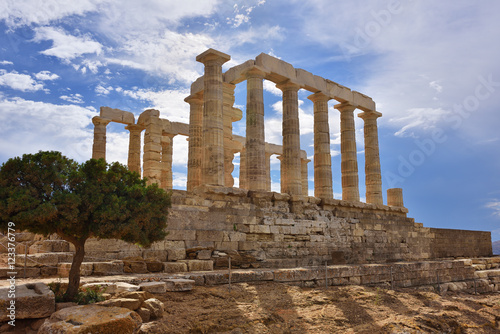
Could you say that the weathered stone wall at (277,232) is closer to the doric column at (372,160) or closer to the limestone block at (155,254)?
the limestone block at (155,254)

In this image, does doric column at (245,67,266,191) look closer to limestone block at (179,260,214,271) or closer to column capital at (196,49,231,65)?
column capital at (196,49,231,65)

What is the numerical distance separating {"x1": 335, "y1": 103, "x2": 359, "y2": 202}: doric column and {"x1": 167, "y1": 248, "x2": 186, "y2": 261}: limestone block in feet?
43.3

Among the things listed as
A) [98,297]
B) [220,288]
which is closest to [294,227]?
[220,288]

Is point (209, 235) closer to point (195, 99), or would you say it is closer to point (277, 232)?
point (277, 232)

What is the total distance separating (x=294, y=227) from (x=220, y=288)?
902cm

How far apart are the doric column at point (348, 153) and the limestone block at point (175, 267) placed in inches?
556

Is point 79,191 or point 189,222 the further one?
point 189,222

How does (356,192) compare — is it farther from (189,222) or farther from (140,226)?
(140,226)

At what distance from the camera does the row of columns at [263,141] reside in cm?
1989

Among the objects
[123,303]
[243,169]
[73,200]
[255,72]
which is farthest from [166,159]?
[123,303]

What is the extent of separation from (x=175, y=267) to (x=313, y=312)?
4812 mm

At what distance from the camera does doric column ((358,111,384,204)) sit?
27062 mm

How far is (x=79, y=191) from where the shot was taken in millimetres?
9109

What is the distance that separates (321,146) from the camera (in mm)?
24406
